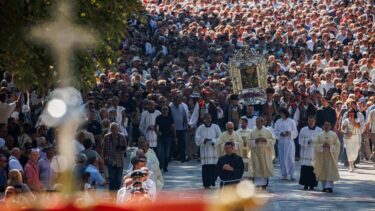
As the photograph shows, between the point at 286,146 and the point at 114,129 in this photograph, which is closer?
the point at 114,129

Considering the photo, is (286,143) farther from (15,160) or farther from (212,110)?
(15,160)

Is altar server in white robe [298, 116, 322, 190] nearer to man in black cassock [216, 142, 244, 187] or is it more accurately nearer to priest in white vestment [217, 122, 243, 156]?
priest in white vestment [217, 122, 243, 156]

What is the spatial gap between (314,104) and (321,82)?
3323mm

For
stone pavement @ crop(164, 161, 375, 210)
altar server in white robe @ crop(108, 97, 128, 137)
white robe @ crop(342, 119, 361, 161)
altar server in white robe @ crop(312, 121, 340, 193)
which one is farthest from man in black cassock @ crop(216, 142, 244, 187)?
white robe @ crop(342, 119, 361, 161)

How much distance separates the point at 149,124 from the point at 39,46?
26.2ft

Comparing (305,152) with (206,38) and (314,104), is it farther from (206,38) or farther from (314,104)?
(206,38)

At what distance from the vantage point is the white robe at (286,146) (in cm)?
2323

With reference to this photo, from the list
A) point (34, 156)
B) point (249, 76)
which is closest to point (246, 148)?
point (34, 156)

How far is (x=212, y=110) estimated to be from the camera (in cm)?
2638

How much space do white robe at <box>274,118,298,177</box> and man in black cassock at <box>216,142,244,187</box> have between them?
4515mm

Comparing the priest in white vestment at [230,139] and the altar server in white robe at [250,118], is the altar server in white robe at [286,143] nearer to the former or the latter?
the altar server in white robe at [250,118]

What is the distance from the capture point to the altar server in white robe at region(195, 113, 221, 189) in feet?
72.5

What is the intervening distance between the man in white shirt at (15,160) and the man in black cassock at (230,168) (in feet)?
10.5

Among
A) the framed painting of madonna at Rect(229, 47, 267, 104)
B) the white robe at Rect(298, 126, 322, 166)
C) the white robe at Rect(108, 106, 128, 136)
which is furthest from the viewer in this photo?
the framed painting of madonna at Rect(229, 47, 267, 104)
